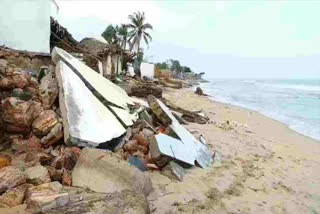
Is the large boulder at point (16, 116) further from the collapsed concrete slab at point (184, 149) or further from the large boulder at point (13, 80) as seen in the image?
the collapsed concrete slab at point (184, 149)

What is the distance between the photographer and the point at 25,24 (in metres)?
10.1

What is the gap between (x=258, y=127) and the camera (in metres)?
13.0

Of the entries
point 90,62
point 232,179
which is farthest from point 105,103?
point 90,62

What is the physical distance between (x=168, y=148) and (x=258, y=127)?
834cm

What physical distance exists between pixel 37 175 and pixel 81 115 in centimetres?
174

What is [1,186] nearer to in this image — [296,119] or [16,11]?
[16,11]

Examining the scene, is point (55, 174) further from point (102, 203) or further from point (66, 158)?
point (102, 203)

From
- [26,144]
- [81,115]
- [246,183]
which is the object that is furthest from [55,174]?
[246,183]

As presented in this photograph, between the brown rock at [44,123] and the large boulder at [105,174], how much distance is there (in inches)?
40.0

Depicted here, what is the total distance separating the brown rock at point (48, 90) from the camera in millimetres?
5957

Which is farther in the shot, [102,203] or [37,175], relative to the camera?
[37,175]

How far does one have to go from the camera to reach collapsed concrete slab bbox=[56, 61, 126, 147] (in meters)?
5.27

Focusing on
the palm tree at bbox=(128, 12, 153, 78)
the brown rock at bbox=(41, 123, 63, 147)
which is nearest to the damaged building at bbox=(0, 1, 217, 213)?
the brown rock at bbox=(41, 123, 63, 147)

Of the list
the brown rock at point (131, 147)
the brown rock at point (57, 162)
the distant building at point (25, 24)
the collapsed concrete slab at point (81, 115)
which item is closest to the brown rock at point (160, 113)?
the collapsed concrete slab at point (81, 115)
